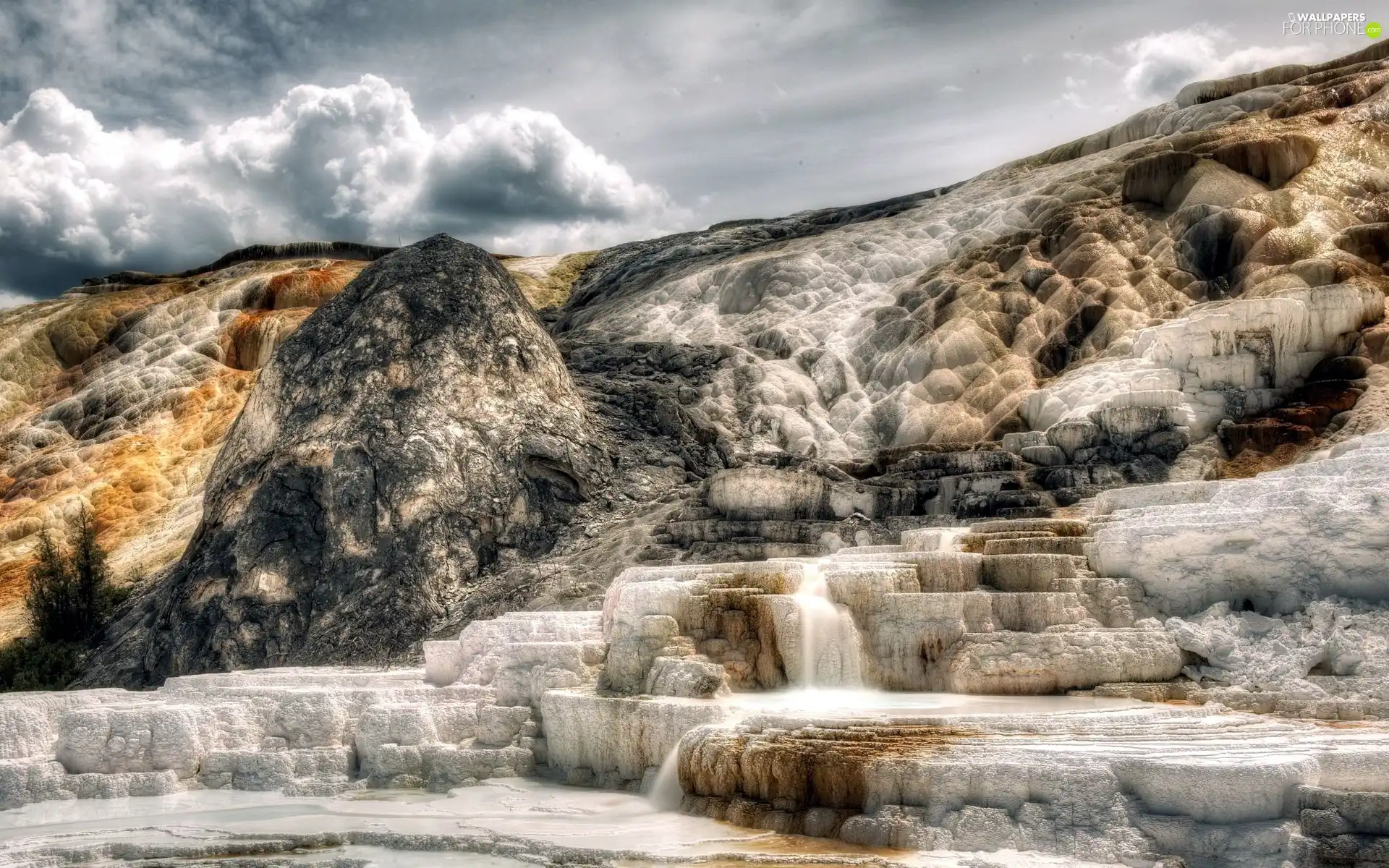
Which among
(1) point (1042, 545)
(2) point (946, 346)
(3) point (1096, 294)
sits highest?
(3) point (1096, 294)

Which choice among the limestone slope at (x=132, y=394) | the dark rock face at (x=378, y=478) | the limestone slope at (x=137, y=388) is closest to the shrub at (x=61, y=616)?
the limestone slope at (x=137, y=388)

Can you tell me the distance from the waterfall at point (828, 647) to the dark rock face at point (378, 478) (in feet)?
29.1

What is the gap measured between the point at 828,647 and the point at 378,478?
1104cm

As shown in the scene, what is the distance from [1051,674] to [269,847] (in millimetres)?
7531

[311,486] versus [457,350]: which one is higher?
[457,350]

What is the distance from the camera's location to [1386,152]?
28250mm

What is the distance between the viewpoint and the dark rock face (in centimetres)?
2188

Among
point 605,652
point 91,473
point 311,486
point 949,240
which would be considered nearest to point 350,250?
point 91,473

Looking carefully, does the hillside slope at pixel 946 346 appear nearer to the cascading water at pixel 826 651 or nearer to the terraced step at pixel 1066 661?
the cascading water at pixel 826 651

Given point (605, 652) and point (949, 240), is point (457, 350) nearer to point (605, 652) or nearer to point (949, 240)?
point (605, 652)

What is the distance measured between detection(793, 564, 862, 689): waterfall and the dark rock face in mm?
8877

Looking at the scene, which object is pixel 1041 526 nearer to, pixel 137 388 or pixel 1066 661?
pixel 1066 661

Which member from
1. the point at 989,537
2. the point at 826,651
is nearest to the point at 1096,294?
the point at 989,537

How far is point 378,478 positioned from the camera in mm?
22875
